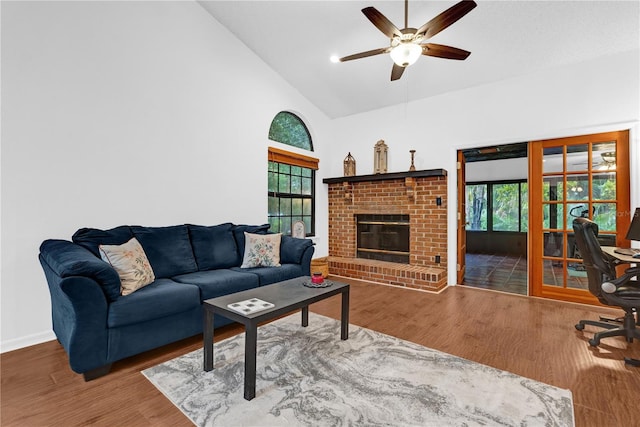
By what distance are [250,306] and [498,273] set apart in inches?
193

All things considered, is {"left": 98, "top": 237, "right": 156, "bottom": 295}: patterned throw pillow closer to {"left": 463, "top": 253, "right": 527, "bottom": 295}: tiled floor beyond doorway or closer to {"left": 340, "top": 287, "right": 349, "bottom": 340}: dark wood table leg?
{"left": 340, "top": 287, "right": 349, "bottom": 340}: dark wood table leg

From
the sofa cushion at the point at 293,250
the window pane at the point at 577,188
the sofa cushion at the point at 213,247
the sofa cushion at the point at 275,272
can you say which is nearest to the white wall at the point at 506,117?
the window pane at the point at 577,188

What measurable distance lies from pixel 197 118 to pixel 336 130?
276 centimetres

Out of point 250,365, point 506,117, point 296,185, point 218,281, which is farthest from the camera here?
point 296,185

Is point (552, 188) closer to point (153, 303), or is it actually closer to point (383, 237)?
point (383, 237)

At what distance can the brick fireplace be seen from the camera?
4406mm

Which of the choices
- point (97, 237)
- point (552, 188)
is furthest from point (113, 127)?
point (552, 188)

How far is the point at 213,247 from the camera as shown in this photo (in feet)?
11.1

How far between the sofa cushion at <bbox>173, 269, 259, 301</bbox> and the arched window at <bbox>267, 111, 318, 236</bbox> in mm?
1737

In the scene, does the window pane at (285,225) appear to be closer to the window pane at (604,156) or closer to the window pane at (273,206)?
the window pane at (273,206)

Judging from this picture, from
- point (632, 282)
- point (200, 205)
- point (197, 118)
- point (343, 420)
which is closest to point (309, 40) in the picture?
point (197, 118)

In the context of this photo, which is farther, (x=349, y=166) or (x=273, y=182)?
(x=349, y=166)

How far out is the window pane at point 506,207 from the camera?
7.54m

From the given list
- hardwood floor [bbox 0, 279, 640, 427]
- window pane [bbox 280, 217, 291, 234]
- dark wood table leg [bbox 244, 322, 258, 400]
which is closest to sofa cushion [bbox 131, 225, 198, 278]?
hardwood floor [bbox 0, 279, 640, 427]
